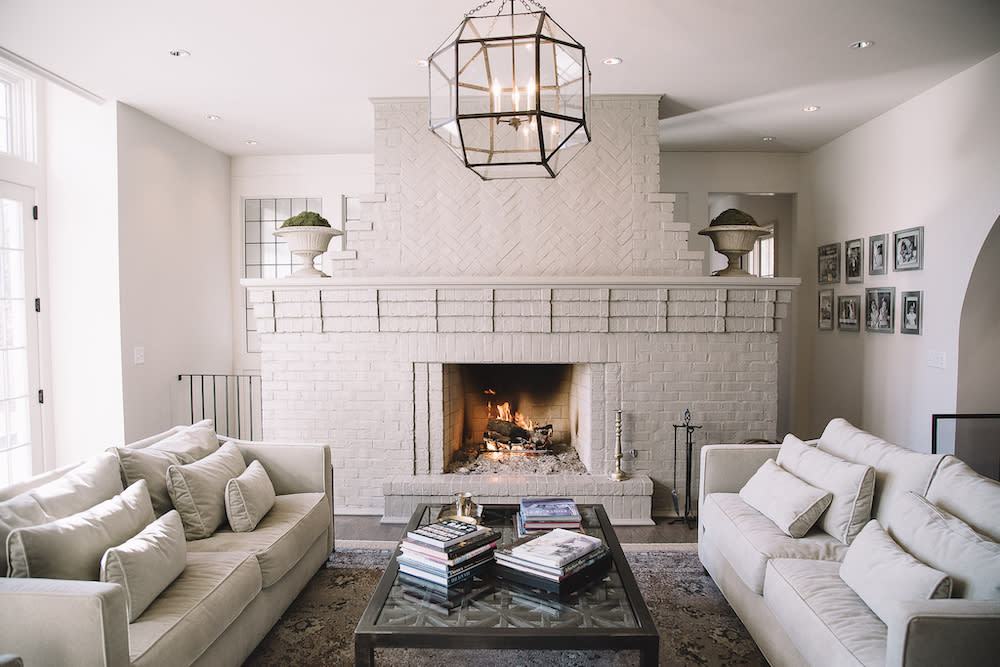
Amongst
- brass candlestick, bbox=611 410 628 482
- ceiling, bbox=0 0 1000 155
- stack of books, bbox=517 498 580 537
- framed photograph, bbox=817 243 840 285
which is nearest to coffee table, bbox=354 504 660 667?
stack of books, bbox=517 498 580 537

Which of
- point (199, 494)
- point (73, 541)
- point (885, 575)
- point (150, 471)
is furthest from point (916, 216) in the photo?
point (73, 541)

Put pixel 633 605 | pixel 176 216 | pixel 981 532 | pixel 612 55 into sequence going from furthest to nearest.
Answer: pixel 176 216 → pixel 612 55 → pixel 633 605 → pixel 981 532

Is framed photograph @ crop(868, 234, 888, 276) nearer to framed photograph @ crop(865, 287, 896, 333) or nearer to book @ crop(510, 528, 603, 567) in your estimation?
framed photograph @ crop(865, 287, 896, 333)

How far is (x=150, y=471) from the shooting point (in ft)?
8.38

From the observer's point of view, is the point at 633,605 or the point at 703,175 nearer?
the point at 633,605

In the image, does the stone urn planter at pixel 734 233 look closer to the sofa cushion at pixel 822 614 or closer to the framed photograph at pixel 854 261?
the framed photograph at pixel 854 261

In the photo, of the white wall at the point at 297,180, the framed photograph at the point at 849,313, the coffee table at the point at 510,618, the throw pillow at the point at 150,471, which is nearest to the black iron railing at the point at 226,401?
the white wall at the point at 297,180

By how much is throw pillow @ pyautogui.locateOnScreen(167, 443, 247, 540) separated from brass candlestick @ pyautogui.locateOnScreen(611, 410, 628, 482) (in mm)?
2508

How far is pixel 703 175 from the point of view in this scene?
226 inches

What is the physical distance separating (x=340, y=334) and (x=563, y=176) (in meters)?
1.99

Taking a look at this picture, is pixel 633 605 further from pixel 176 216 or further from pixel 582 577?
pixel 176 216

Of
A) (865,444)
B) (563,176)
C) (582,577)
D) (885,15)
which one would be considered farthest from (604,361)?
(885,15)

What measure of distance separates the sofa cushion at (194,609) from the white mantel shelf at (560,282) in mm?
2216

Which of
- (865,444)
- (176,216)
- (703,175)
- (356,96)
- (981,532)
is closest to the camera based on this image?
(981,532)
